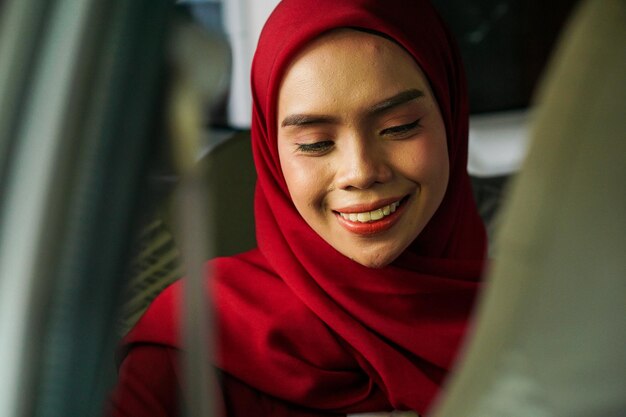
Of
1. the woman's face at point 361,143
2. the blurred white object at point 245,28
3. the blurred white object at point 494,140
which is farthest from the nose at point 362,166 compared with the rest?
the blurred white object at point 494,140

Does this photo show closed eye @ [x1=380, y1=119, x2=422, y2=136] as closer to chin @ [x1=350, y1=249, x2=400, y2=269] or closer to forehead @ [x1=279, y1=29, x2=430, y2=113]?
forehead @ [x1=279, y1=29, x2=430, y2=113]

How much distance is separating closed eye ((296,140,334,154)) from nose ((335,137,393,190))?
0.07 ft

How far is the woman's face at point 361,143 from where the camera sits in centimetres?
97

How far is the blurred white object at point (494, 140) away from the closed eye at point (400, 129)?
3.54 ft

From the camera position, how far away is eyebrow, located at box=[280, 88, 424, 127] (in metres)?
0.97

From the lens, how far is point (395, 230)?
103 centimetres

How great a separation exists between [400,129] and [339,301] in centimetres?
24

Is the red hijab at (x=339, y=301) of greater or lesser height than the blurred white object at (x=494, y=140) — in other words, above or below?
below

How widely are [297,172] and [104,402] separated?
417 mm

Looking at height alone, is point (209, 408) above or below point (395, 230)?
below

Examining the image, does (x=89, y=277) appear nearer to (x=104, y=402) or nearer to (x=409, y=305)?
(x=104, y=402)

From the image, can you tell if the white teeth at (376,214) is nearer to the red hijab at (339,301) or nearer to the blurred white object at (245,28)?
the red hijab at (339,301)

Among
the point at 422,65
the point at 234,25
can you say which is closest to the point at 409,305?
the point at 422,65

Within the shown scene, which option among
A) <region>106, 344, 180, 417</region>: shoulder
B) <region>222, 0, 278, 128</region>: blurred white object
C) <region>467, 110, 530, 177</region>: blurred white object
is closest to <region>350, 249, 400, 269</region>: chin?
<region>106, 344, 180, 417</region>: shoulder
